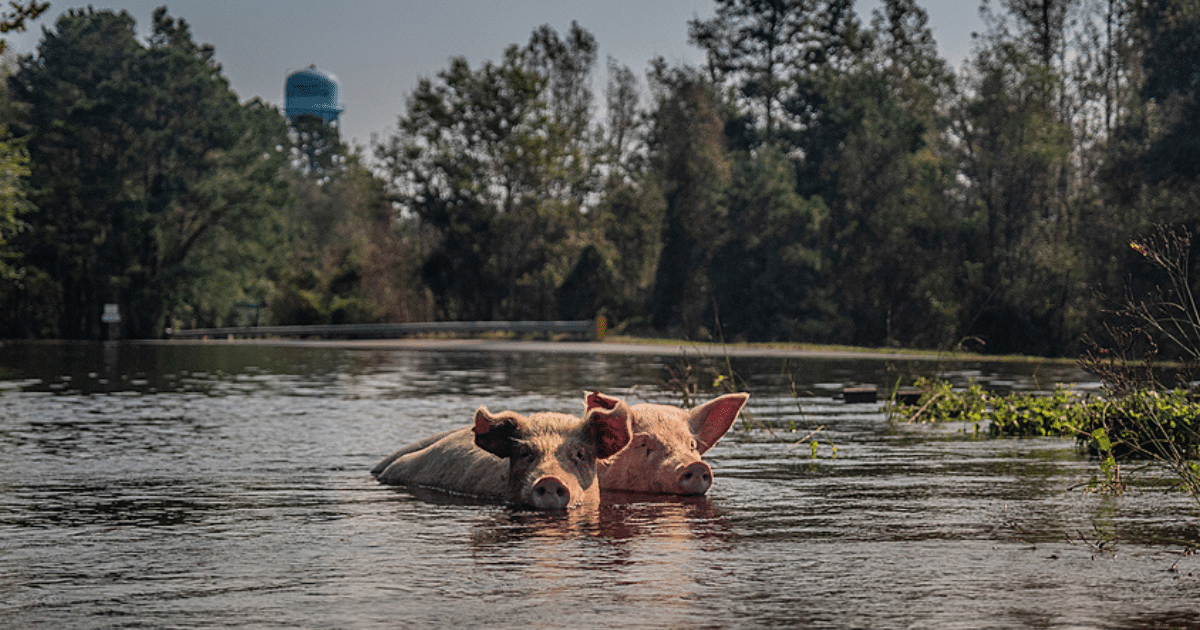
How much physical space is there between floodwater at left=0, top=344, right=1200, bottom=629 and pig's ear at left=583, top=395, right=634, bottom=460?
52 cm

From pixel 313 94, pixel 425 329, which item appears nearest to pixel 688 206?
pixel 425 329

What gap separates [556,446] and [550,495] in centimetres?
37

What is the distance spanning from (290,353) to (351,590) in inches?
1567

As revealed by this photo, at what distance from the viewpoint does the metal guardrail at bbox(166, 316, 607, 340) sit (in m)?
54.8

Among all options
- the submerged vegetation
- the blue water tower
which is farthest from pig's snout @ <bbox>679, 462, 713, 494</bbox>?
the blue water tower

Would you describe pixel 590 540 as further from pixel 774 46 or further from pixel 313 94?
pixel 313 94

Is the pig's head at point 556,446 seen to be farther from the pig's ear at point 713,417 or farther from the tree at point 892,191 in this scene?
the tree at point 892,191

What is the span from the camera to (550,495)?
34.7 feet

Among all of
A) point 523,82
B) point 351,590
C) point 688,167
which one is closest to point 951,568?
point 351,590

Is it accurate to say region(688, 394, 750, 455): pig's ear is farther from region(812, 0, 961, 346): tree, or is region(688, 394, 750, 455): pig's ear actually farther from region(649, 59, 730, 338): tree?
region(649, 59, 730, 338): tree

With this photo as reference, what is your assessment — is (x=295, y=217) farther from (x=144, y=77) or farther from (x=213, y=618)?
(x=213, y=618)

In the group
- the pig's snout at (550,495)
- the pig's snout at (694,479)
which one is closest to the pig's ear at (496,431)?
the pig's snout at (550,495)

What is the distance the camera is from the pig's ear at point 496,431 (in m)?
10.6

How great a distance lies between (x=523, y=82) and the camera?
64750mm
